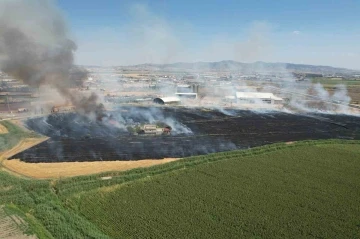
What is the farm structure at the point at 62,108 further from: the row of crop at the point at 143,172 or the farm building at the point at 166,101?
the row of crop at the point at 143,172

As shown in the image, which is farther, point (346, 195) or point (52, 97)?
point (52, 97)

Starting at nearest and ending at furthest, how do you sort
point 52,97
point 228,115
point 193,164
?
1. point 193,164
2. point 228,115
3. point 52,97

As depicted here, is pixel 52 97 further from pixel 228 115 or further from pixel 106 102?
pixel 228 115

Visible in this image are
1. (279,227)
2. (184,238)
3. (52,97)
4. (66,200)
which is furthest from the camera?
(52,97)

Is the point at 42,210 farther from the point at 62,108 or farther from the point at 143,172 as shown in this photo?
the point at 62,108

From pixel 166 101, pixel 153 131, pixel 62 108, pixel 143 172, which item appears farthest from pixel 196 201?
pixel 166 101

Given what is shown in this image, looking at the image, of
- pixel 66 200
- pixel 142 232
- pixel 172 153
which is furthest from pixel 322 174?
pixel 66 200
